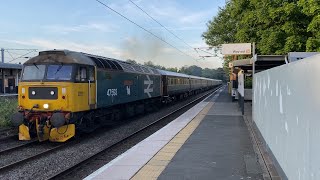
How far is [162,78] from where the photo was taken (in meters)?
29.8

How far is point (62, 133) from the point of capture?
1316 cm

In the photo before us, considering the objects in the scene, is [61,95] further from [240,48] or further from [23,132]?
[240,48]

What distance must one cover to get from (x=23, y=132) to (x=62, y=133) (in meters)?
1.40

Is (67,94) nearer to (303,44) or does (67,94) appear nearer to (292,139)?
A: (292,139)

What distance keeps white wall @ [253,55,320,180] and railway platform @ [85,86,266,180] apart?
104 centimetres

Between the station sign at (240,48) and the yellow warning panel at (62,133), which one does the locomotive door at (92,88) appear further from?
the station sign at (240,48)

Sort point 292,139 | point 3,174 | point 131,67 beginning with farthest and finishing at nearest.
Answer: point 131,67 < point 3,174 < point 292,139

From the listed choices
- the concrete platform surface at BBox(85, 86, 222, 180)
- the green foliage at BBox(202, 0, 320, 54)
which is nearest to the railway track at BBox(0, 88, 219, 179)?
the concrete platform surface at BBox(85, 86, 222, 180)

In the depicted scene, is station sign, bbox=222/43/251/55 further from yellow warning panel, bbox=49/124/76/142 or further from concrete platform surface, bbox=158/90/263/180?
yellow warning panel, bbox=49/124/76/142

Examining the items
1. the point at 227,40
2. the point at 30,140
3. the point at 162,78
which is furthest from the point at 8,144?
the point at 227,40

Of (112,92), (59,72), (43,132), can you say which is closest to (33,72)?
(59,72)

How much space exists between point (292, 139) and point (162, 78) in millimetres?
24302

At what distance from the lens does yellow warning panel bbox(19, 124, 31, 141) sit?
13415mm

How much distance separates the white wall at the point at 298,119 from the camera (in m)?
4.10
